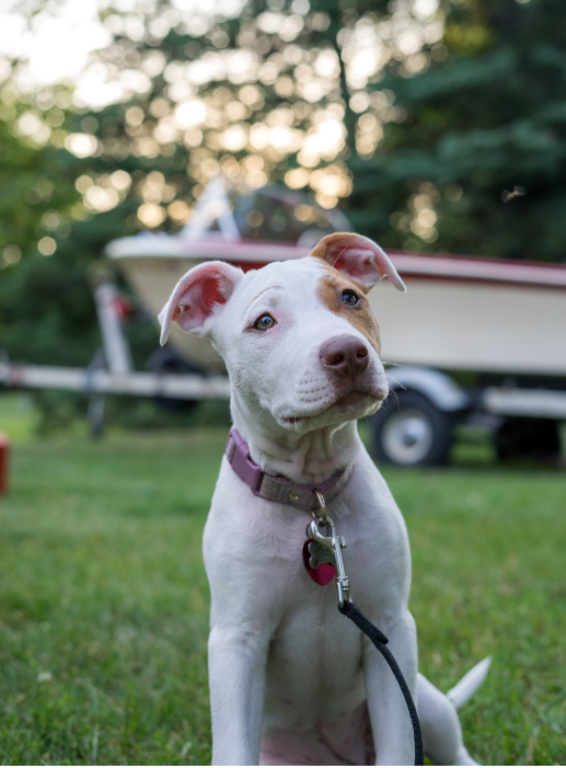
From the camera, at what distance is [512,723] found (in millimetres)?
2270

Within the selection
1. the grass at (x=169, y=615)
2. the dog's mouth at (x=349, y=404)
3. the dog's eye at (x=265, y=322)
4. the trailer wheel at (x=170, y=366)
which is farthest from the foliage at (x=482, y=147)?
the dog's mouth at (x=349, y=404)

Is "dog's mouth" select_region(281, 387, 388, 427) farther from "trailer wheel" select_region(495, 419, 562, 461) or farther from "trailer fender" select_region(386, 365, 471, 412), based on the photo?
"trailer wheel" select_region(495, 419, 562, 461)

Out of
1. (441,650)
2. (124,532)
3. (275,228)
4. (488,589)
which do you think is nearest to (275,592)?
(441,650)

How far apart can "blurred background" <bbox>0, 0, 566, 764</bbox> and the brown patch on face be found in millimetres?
932

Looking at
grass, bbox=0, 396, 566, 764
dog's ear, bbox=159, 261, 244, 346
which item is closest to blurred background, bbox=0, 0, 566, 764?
grass, bbox=0, 396, 566, 764

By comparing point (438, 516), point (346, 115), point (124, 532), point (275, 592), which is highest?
point (346, 115)

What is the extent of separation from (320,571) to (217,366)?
24.4 feet

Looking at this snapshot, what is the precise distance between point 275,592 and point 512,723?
108 cm

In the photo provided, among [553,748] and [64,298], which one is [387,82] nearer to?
[64,298]

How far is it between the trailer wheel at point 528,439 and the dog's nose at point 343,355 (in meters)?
7.79

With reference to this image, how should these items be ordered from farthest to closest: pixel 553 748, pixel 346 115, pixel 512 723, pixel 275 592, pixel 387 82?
pixel 346 115
pixel 387 82
pixel 512 723
pixel 553 748
pixel 275 592

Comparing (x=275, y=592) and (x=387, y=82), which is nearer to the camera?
(x=275, y=592)

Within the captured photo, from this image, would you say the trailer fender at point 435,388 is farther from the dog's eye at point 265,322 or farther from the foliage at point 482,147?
the dog's eye at point 265,322

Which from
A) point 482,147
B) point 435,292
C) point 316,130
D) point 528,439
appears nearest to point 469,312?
point 435,292
